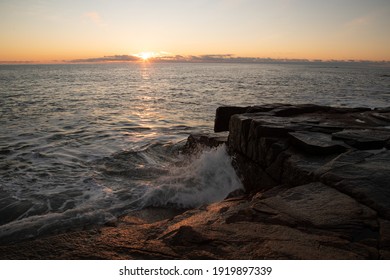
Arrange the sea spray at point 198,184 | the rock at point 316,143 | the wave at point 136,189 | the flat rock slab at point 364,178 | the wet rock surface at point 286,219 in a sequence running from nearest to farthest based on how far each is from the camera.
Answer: the wet rock surface at point 286,219 < the flat rock slab at point 364,178 < the wave at point 136,189 < the rock at point 316,143 < the sea spray at point 198,184

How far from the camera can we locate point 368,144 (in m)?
5.47

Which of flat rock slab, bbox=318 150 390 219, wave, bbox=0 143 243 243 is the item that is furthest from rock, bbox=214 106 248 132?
flat rock slab, bbox=318 150 390 219

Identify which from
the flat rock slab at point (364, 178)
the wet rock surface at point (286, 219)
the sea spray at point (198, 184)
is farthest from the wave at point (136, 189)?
the flat rock slab at point (364, 178)

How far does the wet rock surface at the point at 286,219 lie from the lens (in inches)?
119

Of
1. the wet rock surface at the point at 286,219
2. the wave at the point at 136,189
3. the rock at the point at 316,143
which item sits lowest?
the wave at the point at 136,189

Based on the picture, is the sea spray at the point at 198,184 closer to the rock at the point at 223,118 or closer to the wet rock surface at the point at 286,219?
the wet rock surface at the point at 286,219

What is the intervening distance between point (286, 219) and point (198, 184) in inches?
140

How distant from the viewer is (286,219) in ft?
11.5

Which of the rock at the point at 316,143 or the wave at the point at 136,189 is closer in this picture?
the wave at the point at 136,189

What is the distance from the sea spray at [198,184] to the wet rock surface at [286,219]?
50 centimetres

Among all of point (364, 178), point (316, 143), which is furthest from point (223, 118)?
point (364, 178)

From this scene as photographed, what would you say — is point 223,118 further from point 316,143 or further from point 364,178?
point 364,178

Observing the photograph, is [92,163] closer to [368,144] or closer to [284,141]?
[284,141]
